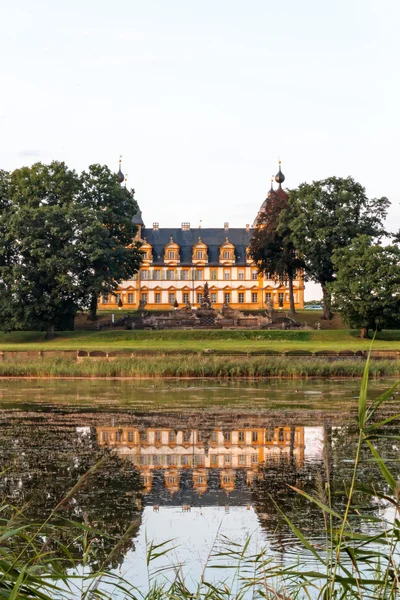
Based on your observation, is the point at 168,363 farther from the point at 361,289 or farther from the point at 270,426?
the point at 361,289

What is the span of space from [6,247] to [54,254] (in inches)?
130

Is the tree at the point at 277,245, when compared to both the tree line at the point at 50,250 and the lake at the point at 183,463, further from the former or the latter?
the lake at the point at 183,463

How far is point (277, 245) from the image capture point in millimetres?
66688

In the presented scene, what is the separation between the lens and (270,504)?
10391mm

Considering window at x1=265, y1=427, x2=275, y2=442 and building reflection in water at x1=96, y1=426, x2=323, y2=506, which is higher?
building reflection in water at x1=96, y1=426, x2=323, y2=506

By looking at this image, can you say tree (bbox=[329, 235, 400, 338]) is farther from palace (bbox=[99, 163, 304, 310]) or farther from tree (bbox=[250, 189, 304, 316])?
palace (bbox=[99, 163, 304, 310])

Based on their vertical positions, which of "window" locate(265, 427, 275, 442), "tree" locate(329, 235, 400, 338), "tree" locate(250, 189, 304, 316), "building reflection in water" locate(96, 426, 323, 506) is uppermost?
"tree" locate(250, 189, 304, 316)

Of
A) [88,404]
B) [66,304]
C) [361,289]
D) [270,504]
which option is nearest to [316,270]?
[361,289]

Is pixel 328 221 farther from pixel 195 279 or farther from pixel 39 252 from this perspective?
pixel 195 279

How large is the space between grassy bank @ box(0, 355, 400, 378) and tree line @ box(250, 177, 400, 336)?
20.0 metres

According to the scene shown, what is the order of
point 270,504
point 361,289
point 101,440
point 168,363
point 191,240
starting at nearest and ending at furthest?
point 270,504 < point 101,440 < point 168,363 < point 361,289 < point 191,240

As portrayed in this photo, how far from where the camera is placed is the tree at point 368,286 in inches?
2103

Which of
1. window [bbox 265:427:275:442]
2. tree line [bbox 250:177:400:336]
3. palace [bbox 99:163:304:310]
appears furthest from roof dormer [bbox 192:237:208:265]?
window [bbox 265:427:275:442]

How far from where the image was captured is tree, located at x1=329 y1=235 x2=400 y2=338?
53.4 meters
